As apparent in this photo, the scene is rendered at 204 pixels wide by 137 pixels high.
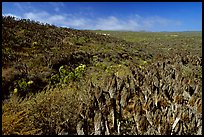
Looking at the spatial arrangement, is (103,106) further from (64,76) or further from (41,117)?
(64,76)

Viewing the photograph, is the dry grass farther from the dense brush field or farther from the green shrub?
the green shrub

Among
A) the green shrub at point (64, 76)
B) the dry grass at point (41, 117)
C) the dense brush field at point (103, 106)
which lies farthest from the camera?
the green shrub at point (64, 76)

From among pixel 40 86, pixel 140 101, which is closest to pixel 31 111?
pixel 140 101

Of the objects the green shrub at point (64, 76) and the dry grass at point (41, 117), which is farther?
the green shrub at point (64, 76)

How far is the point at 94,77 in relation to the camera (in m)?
10.2

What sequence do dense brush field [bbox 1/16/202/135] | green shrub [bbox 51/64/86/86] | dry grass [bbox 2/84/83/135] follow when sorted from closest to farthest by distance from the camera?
dense brush field [bbox 1/16/202/135]
dry grass [bbox 2/84/83/135]
green shrub [bbox 51/64/86/86]

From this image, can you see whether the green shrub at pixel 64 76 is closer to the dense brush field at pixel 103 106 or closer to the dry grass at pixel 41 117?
the dense brush field at pixel 103 106

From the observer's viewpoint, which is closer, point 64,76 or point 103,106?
point 103,106

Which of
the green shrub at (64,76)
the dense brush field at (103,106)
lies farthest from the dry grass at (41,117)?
the green shrub at (64,76)

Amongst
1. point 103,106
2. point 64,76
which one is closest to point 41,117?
point 103,106

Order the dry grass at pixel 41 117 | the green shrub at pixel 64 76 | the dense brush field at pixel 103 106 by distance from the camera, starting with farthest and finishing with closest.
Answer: the green shrub at pixel 64 76
the dry grass at pixel 41 117
the dense brush field at pixel 103 106

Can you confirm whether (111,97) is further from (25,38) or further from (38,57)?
(25,38)

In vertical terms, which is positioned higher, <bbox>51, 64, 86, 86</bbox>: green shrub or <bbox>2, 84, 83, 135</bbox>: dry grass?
<bbox>2, 84, 83, 135</bbox>: dry grass

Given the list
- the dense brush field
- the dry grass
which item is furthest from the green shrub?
the dry grass
